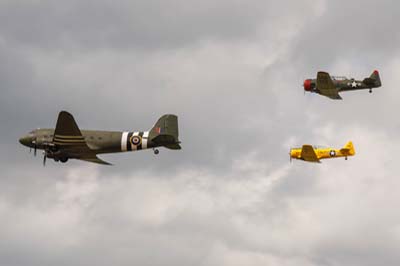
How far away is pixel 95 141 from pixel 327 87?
138ft

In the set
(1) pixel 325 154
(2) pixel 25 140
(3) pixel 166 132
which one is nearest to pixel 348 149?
(1) pixel 325 154

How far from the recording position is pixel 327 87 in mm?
122000

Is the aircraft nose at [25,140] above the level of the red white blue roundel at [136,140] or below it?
above

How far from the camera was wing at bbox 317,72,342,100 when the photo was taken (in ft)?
397

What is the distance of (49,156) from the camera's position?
9175 cm

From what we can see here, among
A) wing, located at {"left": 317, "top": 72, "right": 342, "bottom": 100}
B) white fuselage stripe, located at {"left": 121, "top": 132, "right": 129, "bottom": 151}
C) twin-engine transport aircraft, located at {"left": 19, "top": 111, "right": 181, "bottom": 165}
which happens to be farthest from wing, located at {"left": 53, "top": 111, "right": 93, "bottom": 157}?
wing, located at {"left": 317, "top": 72, "right": 342, "bottom": 100}

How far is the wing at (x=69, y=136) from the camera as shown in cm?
8838

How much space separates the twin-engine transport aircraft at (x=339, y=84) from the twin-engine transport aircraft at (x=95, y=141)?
3444 centimetres

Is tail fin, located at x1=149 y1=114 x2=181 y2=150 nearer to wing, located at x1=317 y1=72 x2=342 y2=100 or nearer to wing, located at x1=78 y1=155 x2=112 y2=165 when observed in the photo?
wing, located at x1=78 y1=155 x2=112 y2=165

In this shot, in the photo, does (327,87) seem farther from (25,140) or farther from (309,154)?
(25,140)

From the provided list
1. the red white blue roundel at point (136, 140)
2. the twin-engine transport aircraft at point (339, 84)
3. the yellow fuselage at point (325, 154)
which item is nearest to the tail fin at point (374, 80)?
the twin-engine transport aircraft at point (339, 84)

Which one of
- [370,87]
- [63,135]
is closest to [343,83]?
[370,87]

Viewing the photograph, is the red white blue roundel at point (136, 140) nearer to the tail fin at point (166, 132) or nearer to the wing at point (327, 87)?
the tail fin at point (166, 132)

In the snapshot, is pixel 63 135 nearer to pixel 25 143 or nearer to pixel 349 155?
pixel 25 143
